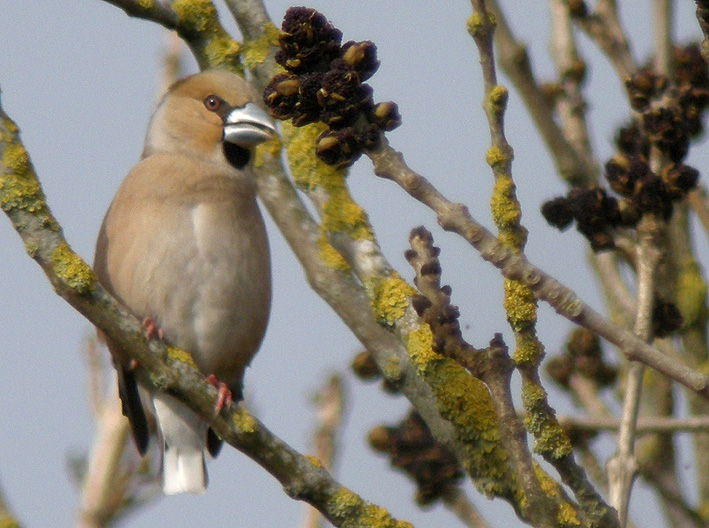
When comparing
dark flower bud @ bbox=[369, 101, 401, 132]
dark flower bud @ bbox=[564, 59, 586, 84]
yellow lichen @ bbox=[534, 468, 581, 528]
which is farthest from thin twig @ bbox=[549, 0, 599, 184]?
dark flower bud @ bbox=[369, 101, 401, 132]

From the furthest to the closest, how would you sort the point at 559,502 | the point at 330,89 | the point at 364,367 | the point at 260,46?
the point at 364,367, the point at 260,46, the point at 559,502, the point at 330,89

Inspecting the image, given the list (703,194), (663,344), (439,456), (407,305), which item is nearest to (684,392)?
(663,344)

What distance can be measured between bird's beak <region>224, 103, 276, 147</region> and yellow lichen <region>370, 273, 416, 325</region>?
1.13 metres

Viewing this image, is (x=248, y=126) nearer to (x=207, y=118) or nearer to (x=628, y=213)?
(x=207, y=118)

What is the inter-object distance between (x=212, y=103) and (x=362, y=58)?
9.22 ft

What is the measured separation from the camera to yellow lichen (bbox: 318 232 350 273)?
10.5ft

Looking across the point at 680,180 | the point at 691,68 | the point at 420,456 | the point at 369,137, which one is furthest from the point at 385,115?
the point at 691,68

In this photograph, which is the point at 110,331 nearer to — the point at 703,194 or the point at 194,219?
the point at 194,219

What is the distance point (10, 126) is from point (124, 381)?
180cm

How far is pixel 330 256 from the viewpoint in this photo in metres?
3.22

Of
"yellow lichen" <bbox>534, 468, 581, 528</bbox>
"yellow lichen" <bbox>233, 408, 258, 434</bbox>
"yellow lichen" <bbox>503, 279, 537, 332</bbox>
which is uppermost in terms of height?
"yellow lichen" <bbox>503, 279, 537, 332</bbox>

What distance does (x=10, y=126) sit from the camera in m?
2.70

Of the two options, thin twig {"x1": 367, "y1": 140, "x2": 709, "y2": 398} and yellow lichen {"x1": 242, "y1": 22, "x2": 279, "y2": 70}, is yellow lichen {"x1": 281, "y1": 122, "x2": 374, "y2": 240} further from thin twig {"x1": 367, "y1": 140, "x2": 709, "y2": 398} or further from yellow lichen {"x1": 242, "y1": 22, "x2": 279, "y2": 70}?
thin twig {"x1": 367, "y1": 140, "x2": 709, "y2": 398}

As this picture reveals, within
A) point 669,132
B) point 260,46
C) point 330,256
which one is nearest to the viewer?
point 669,132
